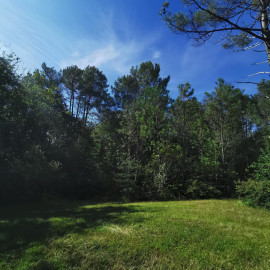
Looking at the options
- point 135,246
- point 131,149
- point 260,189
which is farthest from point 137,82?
point 135,246

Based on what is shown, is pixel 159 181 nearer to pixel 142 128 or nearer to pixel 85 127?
pixel 142 128

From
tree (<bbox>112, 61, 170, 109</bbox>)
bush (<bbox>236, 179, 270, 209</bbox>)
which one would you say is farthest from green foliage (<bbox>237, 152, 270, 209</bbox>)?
tree (<bbox>112, 61, 170, 109</bbox>)

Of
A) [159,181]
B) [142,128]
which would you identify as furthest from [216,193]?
[142,128]

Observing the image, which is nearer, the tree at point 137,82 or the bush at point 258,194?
the bush at point 258,194

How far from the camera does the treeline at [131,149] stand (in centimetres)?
1013

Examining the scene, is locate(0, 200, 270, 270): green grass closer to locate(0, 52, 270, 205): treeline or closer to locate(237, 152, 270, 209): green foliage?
locate(237, 152, 270, 209): green foliage

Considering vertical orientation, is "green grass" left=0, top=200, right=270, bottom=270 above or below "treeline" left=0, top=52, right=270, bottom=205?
below

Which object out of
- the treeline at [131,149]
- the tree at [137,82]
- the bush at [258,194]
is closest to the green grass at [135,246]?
the bush at [258,194]

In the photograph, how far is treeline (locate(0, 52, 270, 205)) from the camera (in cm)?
1013

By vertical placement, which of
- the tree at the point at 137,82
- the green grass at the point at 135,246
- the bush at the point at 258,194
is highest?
the tree at the point at 137,82

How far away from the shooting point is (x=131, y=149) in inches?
480

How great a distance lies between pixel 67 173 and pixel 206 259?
1218cm

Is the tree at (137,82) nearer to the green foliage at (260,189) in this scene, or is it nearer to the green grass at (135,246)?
the green foliage at (260,189)

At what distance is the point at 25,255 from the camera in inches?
109
